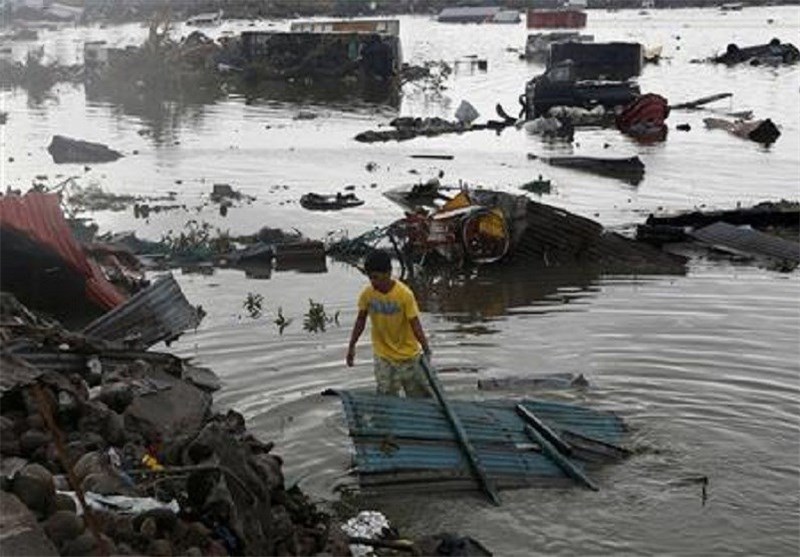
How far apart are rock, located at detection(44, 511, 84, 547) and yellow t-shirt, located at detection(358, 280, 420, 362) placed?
4215 mm

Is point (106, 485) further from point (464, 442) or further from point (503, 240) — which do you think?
point (503, 240)

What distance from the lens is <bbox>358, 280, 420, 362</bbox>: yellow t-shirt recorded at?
29.8 ft

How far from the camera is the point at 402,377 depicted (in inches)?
374

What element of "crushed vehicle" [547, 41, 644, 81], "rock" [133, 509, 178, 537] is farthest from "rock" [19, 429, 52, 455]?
"crushed vehicle" [547, 41, 644, 81]

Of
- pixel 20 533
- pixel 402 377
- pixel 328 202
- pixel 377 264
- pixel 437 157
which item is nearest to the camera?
pixel 20 533

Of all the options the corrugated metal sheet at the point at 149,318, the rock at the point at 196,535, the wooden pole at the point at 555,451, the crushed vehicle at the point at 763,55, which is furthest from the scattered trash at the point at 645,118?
the rock at the point at 196,535

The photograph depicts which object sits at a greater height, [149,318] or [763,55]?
[763,55]

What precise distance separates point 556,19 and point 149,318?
84.9 metres

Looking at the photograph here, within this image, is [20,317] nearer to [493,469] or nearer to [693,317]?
[493,469]

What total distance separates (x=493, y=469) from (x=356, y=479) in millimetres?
1246

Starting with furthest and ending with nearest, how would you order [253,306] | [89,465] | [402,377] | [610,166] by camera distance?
[610,166]
[253,306]
[402,377]
[89,465]

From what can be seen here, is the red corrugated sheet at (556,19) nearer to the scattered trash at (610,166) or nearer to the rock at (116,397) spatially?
the scattered trash at (610,166)

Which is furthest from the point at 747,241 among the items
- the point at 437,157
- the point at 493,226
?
the point at 437,157

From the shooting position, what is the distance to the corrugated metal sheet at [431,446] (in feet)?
28.2
